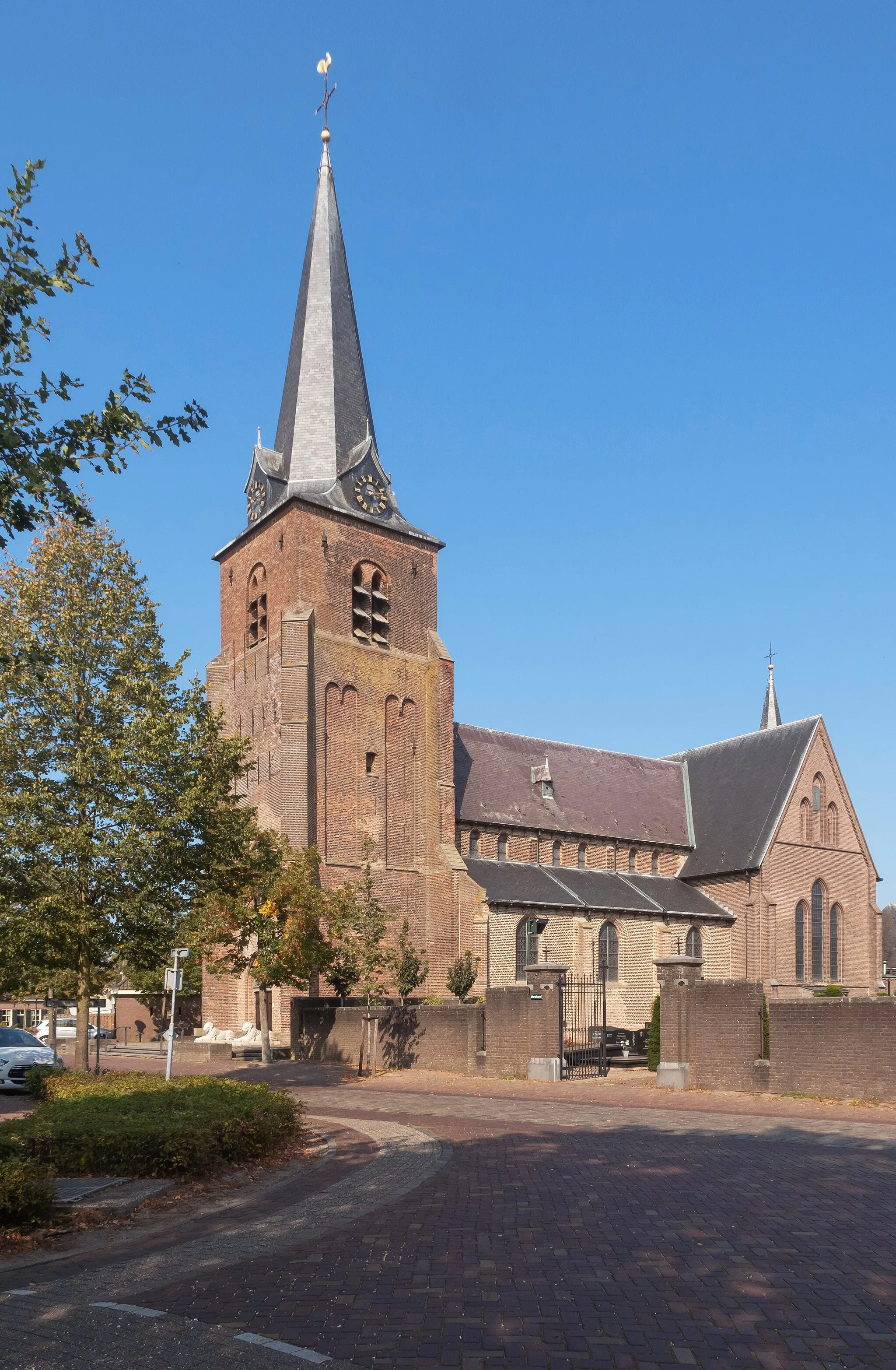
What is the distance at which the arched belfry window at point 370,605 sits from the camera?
40781 mm

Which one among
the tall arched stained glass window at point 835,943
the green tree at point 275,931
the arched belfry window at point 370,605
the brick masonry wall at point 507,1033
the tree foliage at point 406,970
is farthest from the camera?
the tall arched stained glass window at point 835,943

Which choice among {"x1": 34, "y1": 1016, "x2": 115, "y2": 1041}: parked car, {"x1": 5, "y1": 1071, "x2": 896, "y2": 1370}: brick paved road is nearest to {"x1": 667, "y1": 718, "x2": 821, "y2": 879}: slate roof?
{"x1": 34, "y1": 1016, "x2": 115, "y2": 1041}: parked car

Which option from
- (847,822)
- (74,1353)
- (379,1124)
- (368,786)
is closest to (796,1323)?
(74,1353)

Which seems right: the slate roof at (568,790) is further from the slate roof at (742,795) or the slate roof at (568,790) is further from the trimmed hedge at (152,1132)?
the trimmed hedge at (152,1132)

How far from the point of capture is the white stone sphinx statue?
3644 centimetres

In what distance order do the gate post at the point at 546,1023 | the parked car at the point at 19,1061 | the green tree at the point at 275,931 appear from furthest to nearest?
1. the green tree at the point at 275,931
2. the gate post at the point at 546,1023
3. the parked car at the point at 19,1061

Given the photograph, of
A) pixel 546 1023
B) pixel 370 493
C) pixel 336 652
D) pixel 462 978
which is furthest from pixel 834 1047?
pixel 370 493

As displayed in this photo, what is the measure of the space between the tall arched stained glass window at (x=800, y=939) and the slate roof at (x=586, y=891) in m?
3.01

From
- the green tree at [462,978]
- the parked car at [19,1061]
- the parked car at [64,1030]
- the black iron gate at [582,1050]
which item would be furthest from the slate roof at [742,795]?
the parked car at [19,1061]

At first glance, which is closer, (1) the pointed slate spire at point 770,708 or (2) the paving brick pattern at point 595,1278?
(2) the paving brick pattern at point 595,1278

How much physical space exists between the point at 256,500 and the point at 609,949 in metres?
21.6

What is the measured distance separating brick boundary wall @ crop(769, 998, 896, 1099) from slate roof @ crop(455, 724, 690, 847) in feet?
75.6

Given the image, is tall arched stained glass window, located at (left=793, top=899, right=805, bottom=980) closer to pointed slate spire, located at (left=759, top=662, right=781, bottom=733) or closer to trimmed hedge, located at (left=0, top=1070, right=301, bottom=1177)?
pointed slate spire, located at (left=759, top=662, right=781, bottom=733)

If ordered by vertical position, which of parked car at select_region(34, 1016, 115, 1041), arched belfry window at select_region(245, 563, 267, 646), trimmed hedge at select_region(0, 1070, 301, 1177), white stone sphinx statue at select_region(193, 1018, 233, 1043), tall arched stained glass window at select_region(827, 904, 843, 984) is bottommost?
parked car at select_region(34, 1016, 115, 1041)
